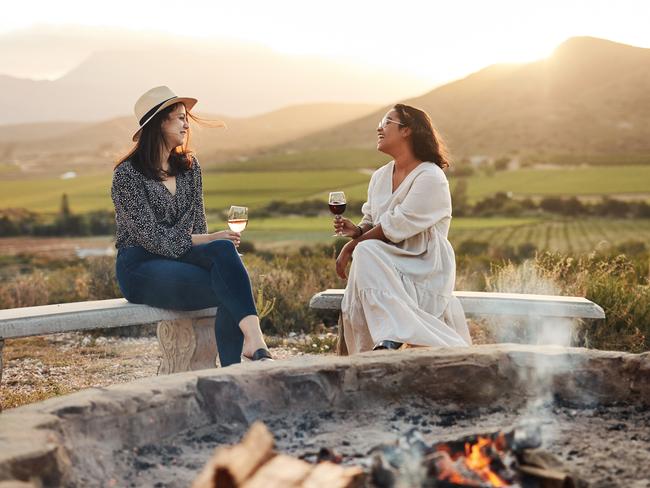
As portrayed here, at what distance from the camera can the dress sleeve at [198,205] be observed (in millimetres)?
4699

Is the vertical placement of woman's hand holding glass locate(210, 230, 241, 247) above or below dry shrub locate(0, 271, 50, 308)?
above

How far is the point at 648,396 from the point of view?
3.28 meters

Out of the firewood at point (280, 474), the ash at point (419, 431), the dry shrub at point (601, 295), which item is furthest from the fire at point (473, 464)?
the dry shrub at point (601, 295)

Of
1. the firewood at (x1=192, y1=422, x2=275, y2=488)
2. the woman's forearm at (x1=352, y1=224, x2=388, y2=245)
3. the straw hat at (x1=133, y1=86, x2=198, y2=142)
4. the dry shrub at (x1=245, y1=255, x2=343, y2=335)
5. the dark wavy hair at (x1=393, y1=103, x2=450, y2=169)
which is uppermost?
the straw hat at (x1=133, y1=86, x2=198, y2=142)

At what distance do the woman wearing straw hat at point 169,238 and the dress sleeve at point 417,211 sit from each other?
0.83m

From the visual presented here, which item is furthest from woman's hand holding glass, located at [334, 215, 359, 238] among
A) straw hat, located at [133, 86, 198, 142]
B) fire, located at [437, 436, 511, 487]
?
fire, located at [437, 436, 511, 487]

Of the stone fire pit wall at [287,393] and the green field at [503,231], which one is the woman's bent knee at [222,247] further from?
the green field at [503,231]

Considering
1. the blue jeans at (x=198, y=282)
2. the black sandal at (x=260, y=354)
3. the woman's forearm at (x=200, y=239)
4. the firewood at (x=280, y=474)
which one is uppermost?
the woman's forearm at (x=200, y=239)

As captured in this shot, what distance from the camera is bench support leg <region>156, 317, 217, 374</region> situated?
4.64 m

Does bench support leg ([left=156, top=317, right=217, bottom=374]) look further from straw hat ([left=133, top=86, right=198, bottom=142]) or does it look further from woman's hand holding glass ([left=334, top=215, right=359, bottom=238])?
straw hat ([left=133, top=86, right=198, bottom=142])

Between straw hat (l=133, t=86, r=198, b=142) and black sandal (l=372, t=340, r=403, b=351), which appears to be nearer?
black sandal (l=372, t=340, r=403, b=351)

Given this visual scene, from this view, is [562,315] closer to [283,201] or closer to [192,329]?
[192,329]

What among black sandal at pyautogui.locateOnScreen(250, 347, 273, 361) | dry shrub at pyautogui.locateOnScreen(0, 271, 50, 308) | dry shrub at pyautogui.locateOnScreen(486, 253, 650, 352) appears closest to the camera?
black sandal at pyautogui.locateOnScreen(250, 347, 273, 361)

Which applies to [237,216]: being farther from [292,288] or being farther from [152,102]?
[292,288]
